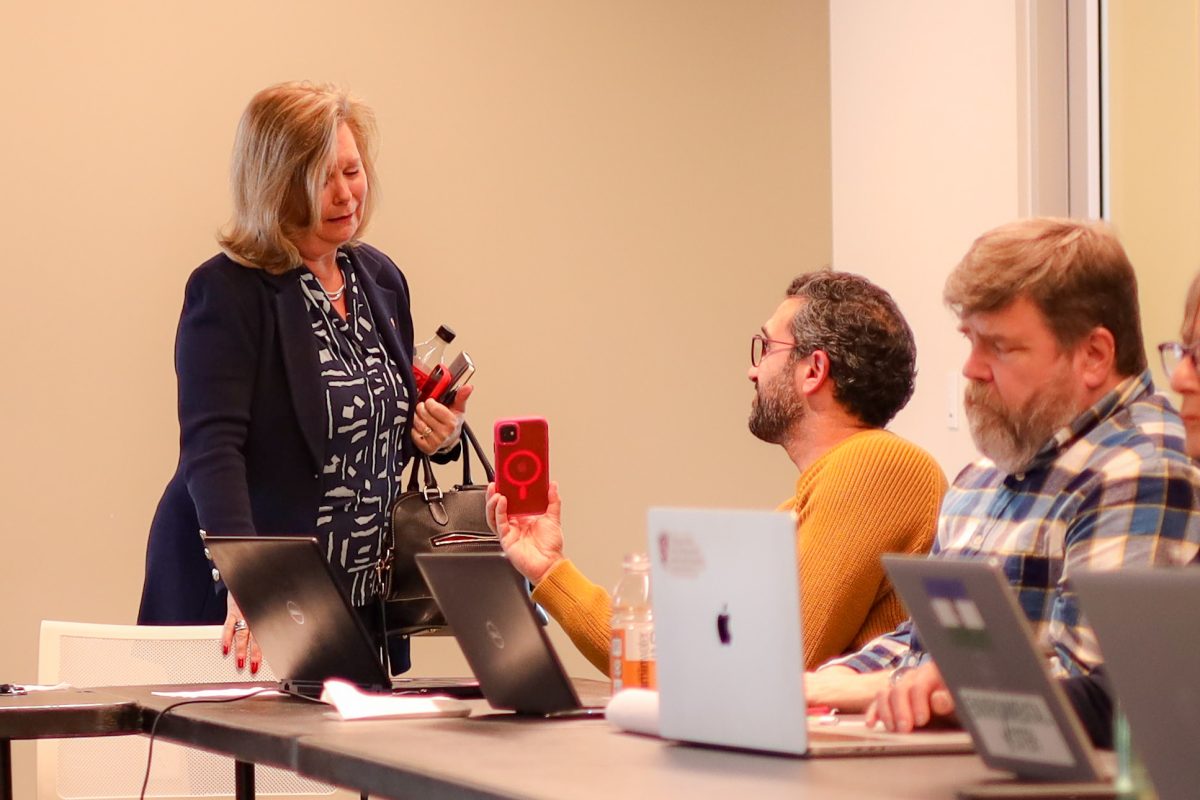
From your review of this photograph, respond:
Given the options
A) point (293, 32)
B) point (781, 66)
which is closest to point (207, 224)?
point (293, 32)

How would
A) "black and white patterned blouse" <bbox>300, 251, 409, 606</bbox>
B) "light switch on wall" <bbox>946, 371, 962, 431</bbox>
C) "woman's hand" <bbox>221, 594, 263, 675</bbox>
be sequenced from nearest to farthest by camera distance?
1. "woman's hand" <bbox>221, 594, 263, 675</bbox>
2. "black and white patterned blouse" <bbox>300, 251, 409, 606</bbox>
3. "light switch on wall" <bbox>946, 371, 962, 431</bbox>

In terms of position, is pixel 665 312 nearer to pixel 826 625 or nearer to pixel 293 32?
pixel 293 32

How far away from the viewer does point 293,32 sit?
13.5 feet

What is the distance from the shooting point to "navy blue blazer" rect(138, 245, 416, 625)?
8.38 feet

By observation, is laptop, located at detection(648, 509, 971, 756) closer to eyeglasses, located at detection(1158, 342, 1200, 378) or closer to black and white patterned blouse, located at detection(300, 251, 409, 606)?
eyeglasses, located at detection(1158, 342, 1200, 378)

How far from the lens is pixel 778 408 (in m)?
2.33

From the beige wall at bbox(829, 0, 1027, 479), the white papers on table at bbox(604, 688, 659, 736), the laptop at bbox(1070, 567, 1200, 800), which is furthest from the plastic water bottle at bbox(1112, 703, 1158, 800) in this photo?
the beige wall at bbox(829, 0, 1027, 479)

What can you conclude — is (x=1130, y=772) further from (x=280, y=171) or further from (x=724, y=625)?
(x=280, y=171)

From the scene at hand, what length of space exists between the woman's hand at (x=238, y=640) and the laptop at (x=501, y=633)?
0.78 meters

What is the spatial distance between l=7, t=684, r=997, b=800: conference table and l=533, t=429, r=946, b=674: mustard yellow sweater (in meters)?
0.22

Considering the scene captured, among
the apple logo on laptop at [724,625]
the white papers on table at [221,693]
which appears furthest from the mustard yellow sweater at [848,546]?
the apple logo on laptop at [724,625]

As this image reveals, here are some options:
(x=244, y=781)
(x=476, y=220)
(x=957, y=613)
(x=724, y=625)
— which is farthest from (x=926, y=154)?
(x=957, y=613)

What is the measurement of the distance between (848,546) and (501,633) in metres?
0.54

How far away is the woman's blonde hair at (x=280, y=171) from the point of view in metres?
2.66
